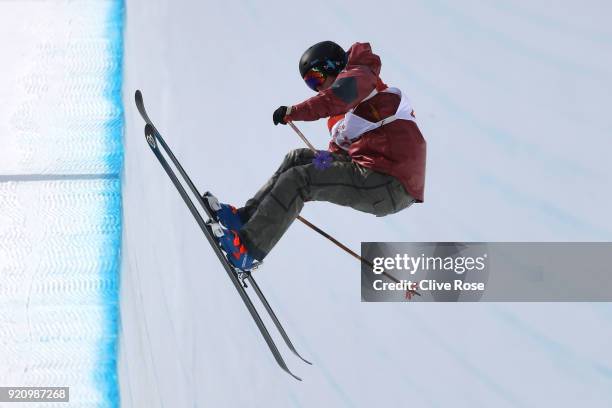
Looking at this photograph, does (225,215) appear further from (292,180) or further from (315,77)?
(315,77)

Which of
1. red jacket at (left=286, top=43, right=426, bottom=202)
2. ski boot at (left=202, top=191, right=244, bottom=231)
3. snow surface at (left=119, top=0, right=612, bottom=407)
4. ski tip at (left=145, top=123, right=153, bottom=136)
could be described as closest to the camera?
snow surface at (left=119, top=0, right=612, bottom=407)

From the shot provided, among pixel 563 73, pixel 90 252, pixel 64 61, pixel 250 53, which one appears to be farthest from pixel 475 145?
pixel 64 61

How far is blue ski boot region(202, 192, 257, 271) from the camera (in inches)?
96.6

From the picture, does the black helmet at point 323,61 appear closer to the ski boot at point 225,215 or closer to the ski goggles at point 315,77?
the ski goggles at point 315,77

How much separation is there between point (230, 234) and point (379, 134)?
53 centimetres

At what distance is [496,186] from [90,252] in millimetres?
3723

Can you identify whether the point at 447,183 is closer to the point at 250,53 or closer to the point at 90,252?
the point at 250,53

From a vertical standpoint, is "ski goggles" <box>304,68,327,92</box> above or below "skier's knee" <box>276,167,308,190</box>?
above

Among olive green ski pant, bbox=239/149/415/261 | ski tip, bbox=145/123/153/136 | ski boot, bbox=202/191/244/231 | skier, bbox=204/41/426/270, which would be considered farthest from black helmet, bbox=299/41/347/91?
ski tip, bbox=145/123/153/136

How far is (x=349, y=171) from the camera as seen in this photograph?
252 cm

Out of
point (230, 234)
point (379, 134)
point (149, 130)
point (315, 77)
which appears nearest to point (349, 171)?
point (379, 134)

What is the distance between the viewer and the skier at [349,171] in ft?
8.05

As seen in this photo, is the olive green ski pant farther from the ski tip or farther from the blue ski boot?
the ski tip

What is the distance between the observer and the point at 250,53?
387 cm
